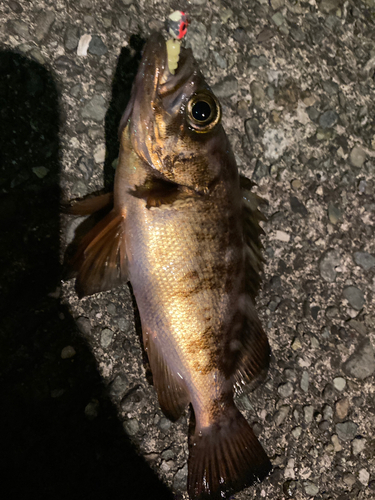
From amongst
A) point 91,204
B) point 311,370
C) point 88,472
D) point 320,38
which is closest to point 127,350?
point 88,472

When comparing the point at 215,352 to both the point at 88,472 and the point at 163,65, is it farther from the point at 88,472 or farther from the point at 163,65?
the point at 163,65

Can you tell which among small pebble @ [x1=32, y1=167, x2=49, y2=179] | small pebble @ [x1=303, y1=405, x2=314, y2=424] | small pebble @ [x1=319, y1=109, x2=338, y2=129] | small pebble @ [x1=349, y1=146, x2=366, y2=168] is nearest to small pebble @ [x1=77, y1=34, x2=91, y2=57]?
small pebble @ [x1=32, y1=167, x2=49, y2=179]

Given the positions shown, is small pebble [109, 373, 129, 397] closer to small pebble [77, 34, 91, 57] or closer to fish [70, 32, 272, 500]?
fish [70, 32, 272, 500]

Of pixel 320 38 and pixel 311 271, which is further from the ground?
pixel 320 38

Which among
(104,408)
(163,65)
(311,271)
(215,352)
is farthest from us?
(311,271)

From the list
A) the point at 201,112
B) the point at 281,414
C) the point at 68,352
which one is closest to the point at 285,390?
the point at 281,414

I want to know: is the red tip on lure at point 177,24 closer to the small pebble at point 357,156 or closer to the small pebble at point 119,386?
the small pebble at point 357,156
